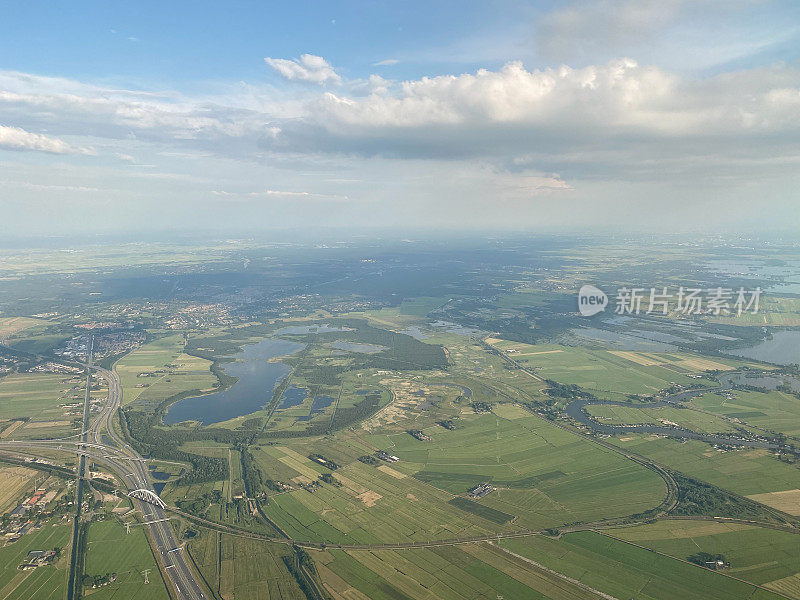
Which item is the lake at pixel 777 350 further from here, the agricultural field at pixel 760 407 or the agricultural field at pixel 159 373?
the agricultural field at pixel 159 373

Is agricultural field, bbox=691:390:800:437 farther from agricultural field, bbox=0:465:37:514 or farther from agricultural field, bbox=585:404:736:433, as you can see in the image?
agricultural field, bbox=0:465:37:514

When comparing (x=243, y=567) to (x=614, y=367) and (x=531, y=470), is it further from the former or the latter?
(x=614, y=367)

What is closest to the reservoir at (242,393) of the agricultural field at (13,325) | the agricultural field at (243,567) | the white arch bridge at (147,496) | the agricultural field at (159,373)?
the agricultural field at (159,373)

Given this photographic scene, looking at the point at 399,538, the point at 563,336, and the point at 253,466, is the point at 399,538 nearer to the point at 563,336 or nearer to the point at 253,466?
the point at 253,466

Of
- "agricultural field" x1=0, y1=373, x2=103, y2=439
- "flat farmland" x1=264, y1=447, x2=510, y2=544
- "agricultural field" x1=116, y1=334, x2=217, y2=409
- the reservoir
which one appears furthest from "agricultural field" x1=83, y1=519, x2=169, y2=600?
"agricultural field" x1=116, y1=334, x2=217, y2=409

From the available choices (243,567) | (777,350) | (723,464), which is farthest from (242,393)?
(777,350)

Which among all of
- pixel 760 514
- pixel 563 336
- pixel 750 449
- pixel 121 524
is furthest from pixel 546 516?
pixel 563 336
